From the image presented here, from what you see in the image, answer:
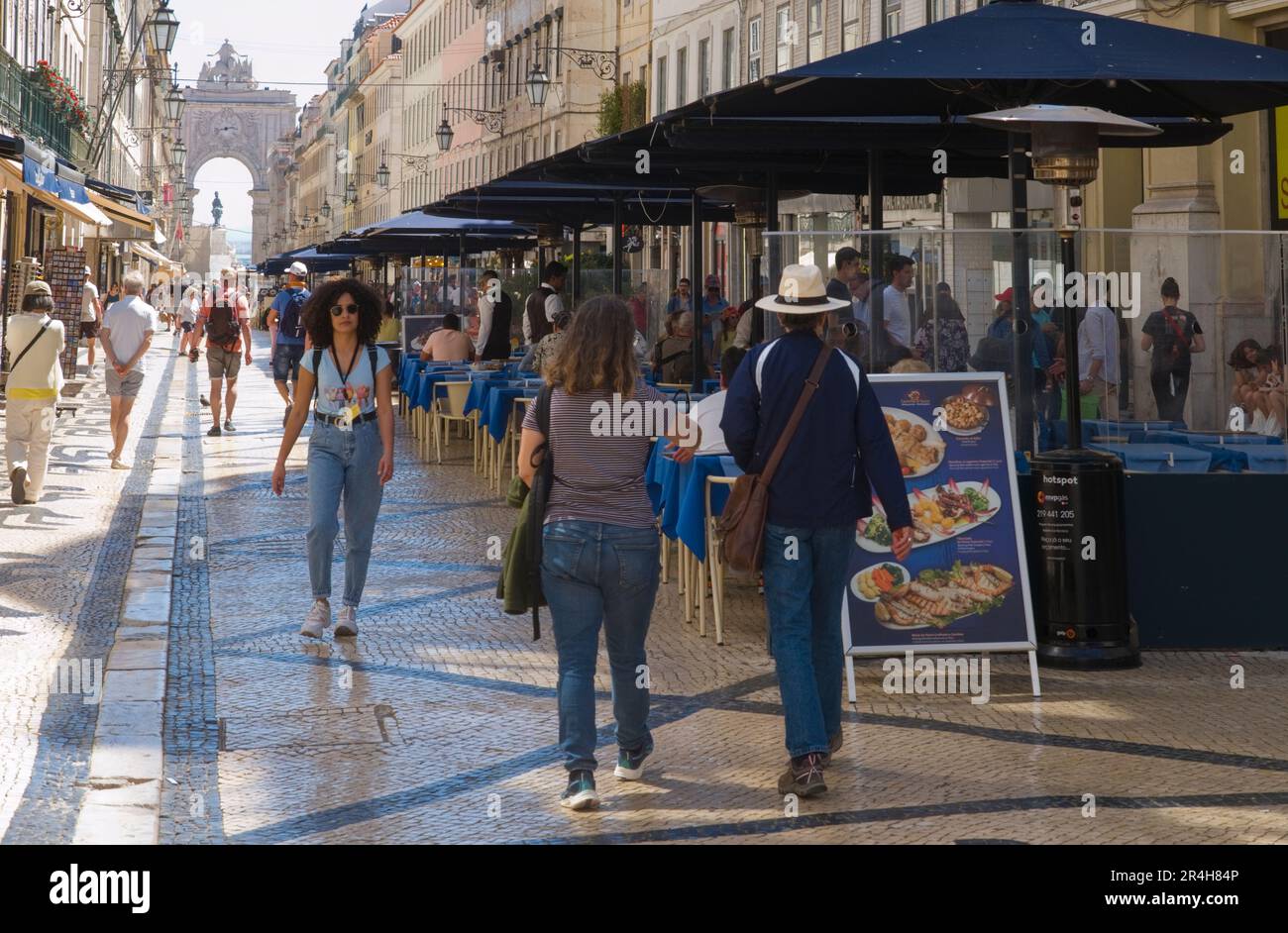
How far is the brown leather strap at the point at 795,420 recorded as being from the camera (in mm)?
6773

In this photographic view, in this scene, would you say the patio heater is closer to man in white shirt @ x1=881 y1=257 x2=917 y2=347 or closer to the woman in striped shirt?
man in white shirt @ x1=881 y1=257 x2=917 y2=347

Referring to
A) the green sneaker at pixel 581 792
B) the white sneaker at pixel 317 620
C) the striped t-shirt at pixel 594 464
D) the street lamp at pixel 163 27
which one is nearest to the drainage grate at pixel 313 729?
the green sneaker at pixel 581 792

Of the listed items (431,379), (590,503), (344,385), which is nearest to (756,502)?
(590,503)

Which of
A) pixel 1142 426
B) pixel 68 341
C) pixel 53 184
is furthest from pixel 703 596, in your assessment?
pixel 68 341

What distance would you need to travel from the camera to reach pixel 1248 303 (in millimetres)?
9500

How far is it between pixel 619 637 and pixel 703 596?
11.2 ft

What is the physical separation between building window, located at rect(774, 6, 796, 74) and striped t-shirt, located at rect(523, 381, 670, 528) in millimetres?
31728

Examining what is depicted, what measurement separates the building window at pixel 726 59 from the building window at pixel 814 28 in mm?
5686

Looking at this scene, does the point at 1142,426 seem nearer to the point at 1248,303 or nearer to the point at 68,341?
the point at 1248,303

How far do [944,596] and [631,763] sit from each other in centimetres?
235

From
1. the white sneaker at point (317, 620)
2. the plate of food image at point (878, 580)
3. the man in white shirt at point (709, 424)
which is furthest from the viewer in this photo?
the man in white shirt at point (709, 424)

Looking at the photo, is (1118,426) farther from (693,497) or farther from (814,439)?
(814,439)

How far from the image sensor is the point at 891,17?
3150cm

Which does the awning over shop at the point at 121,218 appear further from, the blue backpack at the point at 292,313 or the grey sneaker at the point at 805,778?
the grey sneaker at the point at 805,778
